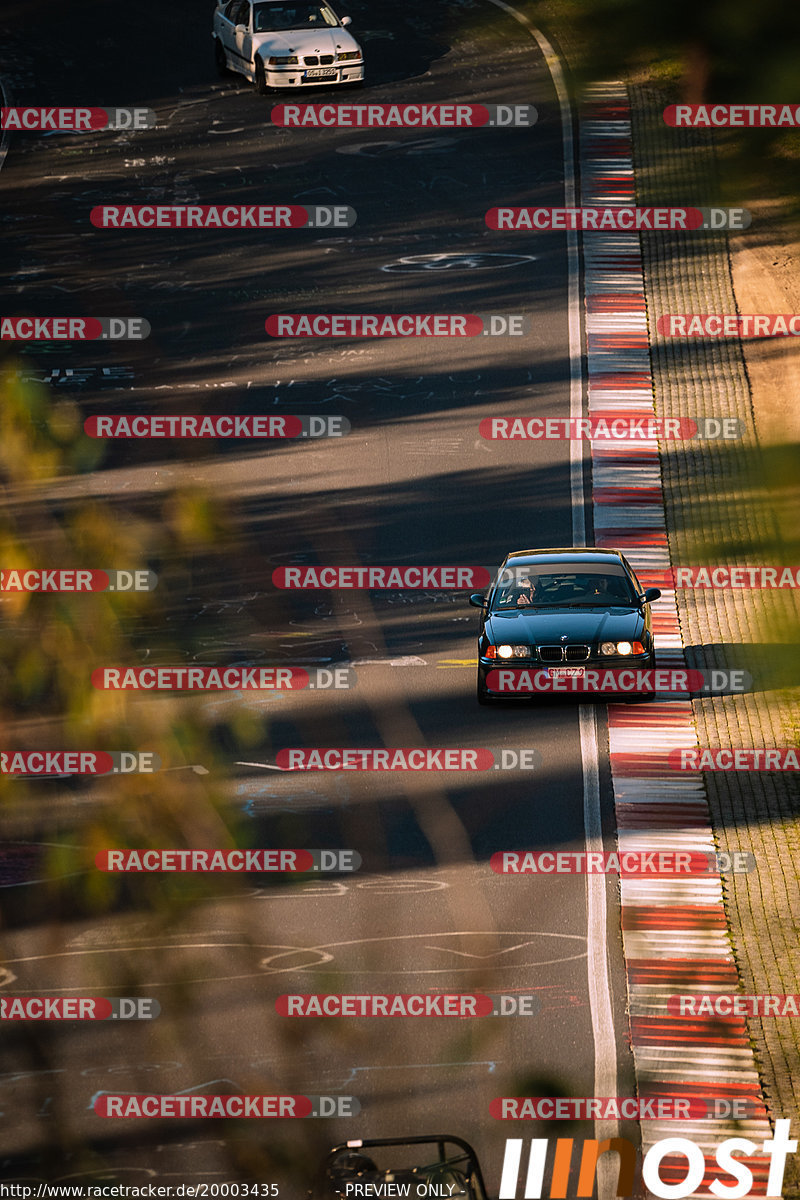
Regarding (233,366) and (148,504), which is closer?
(148,504)

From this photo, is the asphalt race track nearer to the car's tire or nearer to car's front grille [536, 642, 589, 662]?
car's front grille [536, 642, 589, 662]

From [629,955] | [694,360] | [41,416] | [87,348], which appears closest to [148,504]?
[41,416]

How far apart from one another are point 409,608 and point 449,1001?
879cm

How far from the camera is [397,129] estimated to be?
33.8 m

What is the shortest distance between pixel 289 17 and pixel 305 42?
0.92 m

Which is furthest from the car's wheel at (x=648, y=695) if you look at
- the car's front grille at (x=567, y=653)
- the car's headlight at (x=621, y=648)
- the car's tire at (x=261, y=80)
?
the car's tire at (x=261, y=80)

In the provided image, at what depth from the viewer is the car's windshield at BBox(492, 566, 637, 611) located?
643 inches

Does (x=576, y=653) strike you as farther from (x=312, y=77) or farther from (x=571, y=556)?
(x=312, y=77)

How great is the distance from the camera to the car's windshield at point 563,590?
1634 centimetres

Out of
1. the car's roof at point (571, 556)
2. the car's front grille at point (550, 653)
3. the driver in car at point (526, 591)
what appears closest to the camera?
the car's front grille at point (550, 653)

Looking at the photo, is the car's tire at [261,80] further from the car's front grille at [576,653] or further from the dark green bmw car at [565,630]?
the car's front grille at [576,653]

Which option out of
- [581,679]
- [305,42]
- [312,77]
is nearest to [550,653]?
[581,679]

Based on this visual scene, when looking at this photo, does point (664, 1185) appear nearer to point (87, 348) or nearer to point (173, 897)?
point (173, 897)

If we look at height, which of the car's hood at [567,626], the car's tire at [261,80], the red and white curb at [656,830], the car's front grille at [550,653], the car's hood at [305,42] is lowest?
the red and white curb at [656,830]
